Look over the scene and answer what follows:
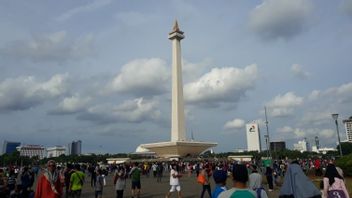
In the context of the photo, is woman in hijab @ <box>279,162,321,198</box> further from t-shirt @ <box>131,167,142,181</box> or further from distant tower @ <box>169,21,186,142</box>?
distant tower @ <box>169,21,186,142</box>

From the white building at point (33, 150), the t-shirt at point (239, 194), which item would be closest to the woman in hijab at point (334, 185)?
the t-shirt at point (239, 194)

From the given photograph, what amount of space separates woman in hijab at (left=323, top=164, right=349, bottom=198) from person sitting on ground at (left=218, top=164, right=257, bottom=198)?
3.96 meters

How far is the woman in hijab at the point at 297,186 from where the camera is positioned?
6038 mm

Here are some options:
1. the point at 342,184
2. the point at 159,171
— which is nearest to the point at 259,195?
the point at 342,184

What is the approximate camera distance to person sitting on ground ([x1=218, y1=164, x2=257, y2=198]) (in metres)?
3.57

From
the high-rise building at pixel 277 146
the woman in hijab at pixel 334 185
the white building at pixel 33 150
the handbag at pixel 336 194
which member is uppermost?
the white building at pixel 33 150

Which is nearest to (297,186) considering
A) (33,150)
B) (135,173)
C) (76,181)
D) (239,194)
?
(239,194)

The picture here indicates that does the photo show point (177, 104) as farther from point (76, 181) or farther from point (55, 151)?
point (55, 151)

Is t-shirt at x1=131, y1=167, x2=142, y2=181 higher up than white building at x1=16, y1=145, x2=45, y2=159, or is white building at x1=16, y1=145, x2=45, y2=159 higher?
white building at x1=16, y1=145, x2=45, y2=159

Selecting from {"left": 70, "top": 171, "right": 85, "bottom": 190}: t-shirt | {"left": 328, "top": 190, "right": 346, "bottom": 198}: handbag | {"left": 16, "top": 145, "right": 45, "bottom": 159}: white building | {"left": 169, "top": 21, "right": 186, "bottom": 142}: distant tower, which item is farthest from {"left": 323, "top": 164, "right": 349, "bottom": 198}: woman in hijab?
{"left": 16, "top": 145, "right": 45, "bottom": 159}: white building

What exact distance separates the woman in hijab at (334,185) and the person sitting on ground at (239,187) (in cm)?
396

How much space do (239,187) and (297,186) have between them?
2.72 metres

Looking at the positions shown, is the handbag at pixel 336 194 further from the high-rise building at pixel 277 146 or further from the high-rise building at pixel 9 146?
the high-rise building at pixel 9 146

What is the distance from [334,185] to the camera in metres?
7.17
